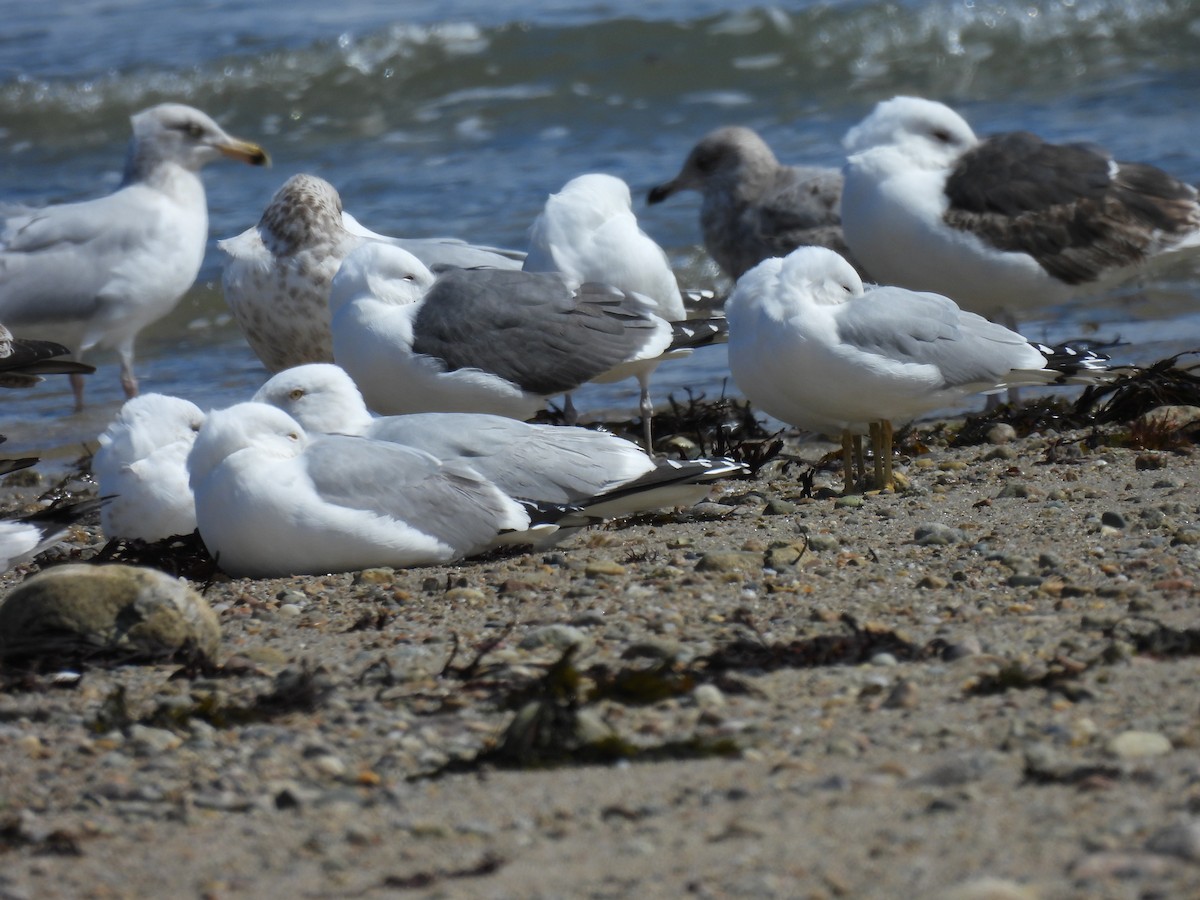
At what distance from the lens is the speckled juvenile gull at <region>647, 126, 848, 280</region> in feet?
28.9

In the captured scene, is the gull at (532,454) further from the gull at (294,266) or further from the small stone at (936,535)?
the gull at (294,266)

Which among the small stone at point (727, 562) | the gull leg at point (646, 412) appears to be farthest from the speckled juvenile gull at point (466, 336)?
the small stone at point (727, 562)

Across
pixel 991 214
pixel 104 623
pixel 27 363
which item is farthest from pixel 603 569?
pixel 991 214

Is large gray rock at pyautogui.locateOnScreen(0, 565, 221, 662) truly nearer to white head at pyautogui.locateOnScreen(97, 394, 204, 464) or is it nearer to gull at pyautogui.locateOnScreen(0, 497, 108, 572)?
gull at pyautogui.locateOnScreen(0, 497, 108, 572)

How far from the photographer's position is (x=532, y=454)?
5.00 meters

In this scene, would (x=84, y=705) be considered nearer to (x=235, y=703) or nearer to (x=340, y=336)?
(x=235, y=703)

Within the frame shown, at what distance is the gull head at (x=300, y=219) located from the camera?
758 cm

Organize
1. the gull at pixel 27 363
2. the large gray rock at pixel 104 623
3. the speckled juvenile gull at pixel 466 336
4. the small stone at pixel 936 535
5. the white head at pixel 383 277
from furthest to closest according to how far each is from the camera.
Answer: the gull at pixel 27 363 < the white head at pixel 383 277 < the speckled juvenile gull at pixel 466 336 < the small stone at pixel 936 535 < the large gray rock at pixel 104 623

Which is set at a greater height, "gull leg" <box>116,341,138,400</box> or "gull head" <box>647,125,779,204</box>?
"gull head" <box>647,125,779,204</box>

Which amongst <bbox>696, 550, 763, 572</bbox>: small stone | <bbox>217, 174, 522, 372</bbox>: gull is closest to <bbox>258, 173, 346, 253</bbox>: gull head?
<bbox>217, 174, 522, 372</bbox>: gull

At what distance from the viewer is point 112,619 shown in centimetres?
388

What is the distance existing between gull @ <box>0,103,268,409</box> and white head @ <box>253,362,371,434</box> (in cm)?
376

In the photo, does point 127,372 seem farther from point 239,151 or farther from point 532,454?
point 532,454

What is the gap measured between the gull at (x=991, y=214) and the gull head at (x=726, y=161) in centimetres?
145
